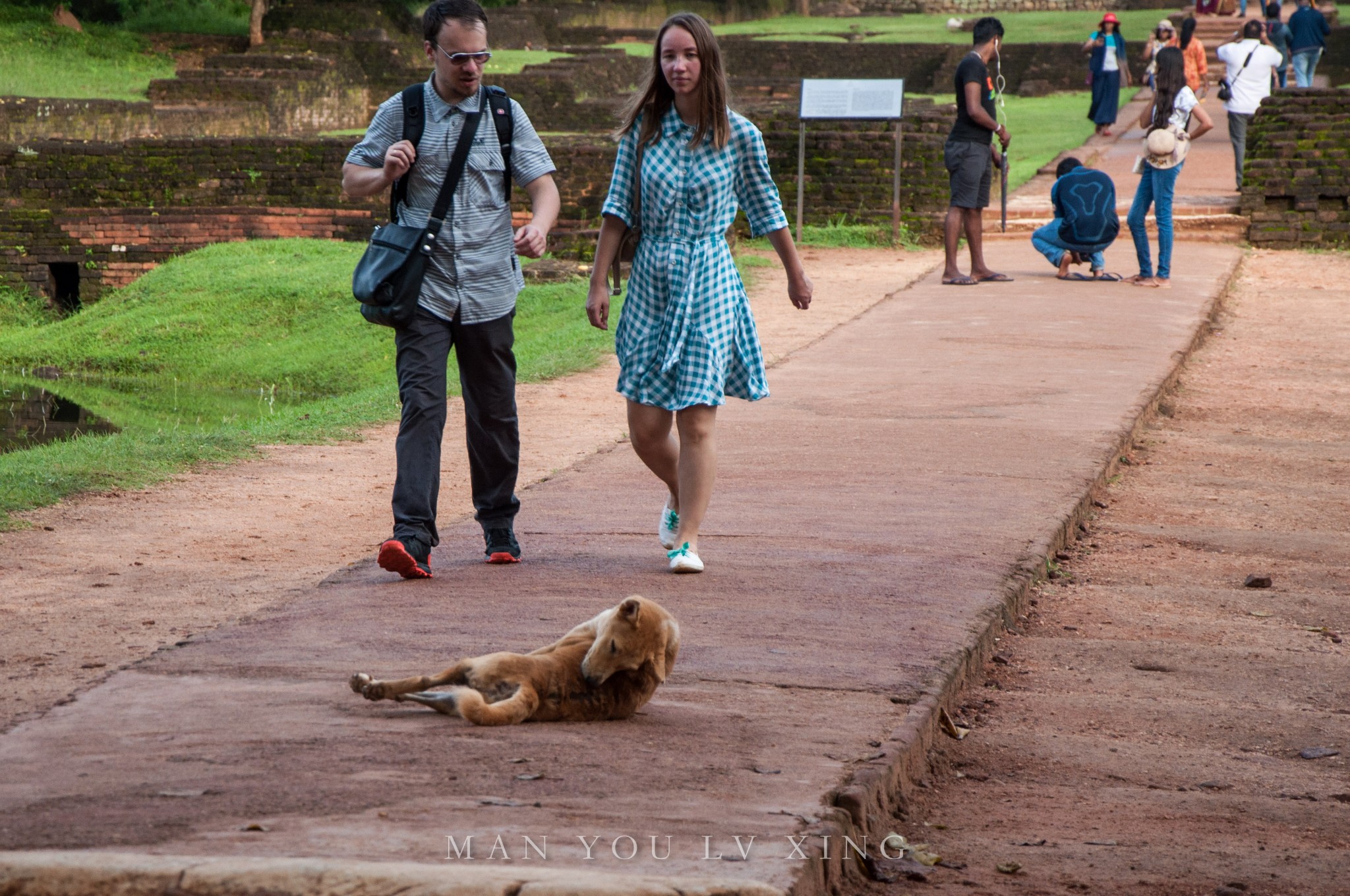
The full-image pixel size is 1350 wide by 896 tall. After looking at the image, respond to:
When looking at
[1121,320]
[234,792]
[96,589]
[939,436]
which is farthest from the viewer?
[1121,320]

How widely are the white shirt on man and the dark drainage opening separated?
12.3m

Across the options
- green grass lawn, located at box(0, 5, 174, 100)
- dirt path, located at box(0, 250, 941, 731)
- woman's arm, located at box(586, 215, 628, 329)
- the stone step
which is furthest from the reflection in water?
green grass lawn, located at box(0, 5, 174, 100)

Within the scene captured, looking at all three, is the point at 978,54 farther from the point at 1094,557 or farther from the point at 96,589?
the point at 96,589

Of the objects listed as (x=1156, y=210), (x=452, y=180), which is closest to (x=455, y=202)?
(x=452, y=180)

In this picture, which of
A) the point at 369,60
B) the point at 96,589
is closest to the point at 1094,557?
the point at 96,589

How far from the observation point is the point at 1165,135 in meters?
10.4

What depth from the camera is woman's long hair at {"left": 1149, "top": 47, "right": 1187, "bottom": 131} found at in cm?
1048

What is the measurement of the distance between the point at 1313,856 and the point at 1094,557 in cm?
250

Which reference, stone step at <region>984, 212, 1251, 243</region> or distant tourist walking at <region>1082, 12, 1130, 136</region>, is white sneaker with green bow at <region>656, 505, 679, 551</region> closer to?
stone step at <region>984, 212, 1251, 243</region>

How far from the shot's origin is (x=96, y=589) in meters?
4.47

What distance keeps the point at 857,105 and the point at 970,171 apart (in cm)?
410

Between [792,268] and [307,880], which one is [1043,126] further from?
[307,880]

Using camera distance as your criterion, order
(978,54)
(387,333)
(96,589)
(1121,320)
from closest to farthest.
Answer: (96,589) < (1121,320) < (978,54) < (387,333)

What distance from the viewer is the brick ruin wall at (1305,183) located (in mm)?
13773
